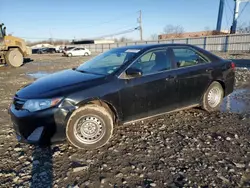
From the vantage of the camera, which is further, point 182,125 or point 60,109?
point 182,125

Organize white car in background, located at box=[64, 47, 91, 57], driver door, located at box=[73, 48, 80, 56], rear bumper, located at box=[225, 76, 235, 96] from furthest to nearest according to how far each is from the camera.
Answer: driver door, located at box=[73, 48, 80, 56], white car in background, located at box=[64, 47, 91, 57], rear bumper, located at box=[225, 76, 235, 96]

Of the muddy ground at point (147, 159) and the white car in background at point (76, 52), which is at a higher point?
the white car in background at point (76, 52)

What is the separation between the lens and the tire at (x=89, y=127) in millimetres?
3117

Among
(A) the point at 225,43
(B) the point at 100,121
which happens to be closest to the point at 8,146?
(B) the point at 100,121

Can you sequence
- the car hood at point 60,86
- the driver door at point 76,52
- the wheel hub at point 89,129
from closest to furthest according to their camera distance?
the car hood at point 60,86
the wheel hub at point 89,129
the driver door at point 76,52

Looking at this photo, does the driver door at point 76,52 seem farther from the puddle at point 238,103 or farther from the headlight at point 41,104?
the headlight at point 41,104

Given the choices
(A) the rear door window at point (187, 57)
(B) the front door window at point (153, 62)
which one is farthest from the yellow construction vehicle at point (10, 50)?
(A) the rear door window at point (187, 57)

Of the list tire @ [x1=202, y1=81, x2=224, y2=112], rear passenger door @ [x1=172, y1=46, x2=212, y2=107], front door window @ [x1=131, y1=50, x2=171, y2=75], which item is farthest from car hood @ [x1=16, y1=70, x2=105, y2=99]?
tire @ [x1=202, y1=81, x2=224, y2=112]

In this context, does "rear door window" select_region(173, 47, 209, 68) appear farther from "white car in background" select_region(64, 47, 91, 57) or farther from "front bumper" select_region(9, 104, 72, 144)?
"white car in background" select_region(64, 47, 91, 57)

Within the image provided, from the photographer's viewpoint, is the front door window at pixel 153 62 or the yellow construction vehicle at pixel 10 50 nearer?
the front door window at pixel 153 62

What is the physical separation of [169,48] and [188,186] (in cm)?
261

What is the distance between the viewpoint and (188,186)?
7.75 ft

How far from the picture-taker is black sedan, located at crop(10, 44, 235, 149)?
2.99 meters

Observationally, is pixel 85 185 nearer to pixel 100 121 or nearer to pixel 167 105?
pixel 100 121
